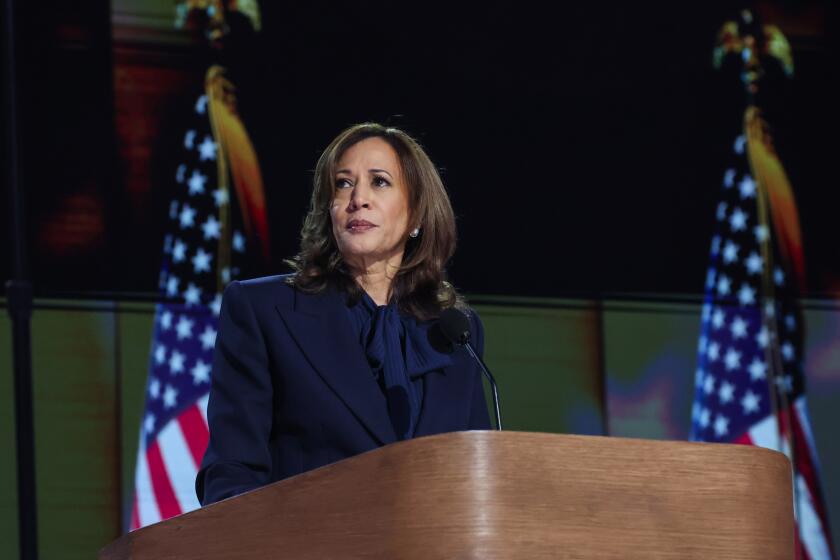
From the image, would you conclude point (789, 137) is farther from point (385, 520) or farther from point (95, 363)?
point (385, 520)

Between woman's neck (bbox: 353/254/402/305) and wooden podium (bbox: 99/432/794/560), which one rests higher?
woman's neck (bbox: 353/254/402/305)

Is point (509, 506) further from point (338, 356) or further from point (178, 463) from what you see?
point (178, 463)

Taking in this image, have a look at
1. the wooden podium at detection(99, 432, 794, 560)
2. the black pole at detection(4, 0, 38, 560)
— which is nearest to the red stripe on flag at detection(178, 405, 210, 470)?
the black pole at detection(4, 0, 38, 560)

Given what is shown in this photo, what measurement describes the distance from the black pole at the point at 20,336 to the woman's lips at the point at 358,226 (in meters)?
1.30

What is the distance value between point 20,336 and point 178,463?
86cm

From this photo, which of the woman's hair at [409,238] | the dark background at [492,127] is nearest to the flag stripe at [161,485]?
the dark background at [492,127]

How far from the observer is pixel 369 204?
8.21 feet

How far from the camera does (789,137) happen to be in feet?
16.1

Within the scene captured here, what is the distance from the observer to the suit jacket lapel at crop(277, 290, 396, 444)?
2287 mm

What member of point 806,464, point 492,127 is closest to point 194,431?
point 492,127

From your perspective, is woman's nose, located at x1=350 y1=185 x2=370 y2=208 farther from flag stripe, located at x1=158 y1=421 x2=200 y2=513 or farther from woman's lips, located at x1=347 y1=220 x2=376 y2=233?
flag stripe, located at x1=158 y1=421 x2=200 y2=513

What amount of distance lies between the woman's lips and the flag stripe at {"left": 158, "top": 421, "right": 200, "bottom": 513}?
1.84m

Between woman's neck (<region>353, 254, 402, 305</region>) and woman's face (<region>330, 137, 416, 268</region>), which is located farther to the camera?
woman's neck (<region>353, 254, 402, 305</region>)

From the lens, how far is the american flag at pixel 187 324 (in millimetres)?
4059
